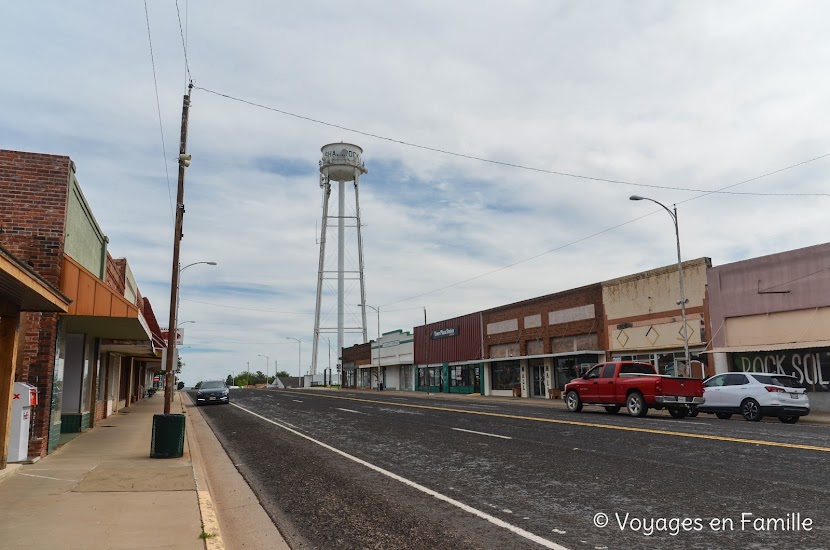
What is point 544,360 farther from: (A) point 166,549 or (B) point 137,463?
(A) point 166,549

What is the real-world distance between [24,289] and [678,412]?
2006 cm

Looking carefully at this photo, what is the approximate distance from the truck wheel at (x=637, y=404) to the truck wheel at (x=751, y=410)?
3.01 metres

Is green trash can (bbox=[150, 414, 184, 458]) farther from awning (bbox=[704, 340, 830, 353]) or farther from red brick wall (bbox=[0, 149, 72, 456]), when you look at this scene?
awning (bbox=[704, 340, 830, 353])

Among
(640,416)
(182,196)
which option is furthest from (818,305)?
(182,196)

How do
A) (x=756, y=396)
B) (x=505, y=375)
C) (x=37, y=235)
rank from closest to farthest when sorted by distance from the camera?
(x=37, y=235) → (x=756, y=396) → (x=505, y=375)

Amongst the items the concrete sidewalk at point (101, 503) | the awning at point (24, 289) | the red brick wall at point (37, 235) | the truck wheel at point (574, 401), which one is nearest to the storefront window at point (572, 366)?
the truck wheel at point (574, 401)

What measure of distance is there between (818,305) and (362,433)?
19659 mm

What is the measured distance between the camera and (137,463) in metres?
11.7

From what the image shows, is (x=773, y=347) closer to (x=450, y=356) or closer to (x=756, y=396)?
(x=756, y=396)

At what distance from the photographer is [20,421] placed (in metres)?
11.0

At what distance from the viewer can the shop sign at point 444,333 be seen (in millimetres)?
55969

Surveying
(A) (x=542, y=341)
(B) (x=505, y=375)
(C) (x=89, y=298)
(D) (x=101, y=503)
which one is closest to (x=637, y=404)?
(C) (x=89, y=298)

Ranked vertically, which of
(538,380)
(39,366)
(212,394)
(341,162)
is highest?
(341,162)

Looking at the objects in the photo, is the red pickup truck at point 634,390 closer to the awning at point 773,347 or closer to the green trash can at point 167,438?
the awning at point 773,347
